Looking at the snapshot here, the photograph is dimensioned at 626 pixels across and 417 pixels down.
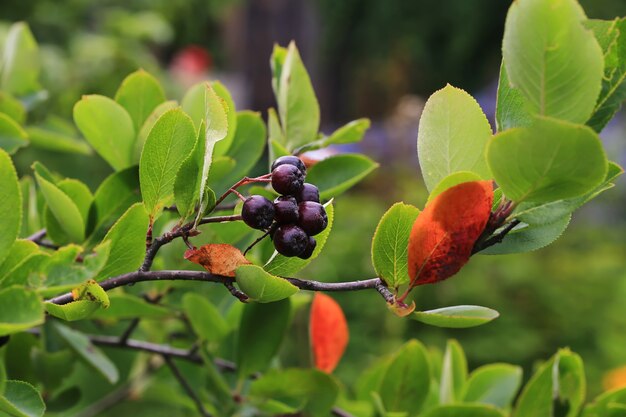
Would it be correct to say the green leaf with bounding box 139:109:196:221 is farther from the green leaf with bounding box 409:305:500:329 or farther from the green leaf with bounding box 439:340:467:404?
the green leaf with bounding box 439:340:467:404

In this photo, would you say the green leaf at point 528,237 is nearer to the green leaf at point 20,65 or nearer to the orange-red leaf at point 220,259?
the orange-red leaf at point 220,259

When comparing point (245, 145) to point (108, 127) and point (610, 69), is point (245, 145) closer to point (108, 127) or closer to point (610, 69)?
point (108, 127)

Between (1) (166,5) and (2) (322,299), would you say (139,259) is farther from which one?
(1) (166,5)

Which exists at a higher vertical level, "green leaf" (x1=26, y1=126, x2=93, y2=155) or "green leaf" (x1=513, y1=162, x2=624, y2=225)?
"green leaf" (x1=513, y1=162, x2=624, y2=225)

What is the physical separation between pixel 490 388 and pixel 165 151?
0.36 metres

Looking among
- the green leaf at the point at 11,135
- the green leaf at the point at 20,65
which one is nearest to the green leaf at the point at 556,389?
the green leaf at the point at 11,135

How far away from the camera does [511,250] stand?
1.22 feet

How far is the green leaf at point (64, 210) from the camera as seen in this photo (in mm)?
442

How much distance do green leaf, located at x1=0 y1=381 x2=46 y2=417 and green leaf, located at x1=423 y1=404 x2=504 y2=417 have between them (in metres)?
0.25

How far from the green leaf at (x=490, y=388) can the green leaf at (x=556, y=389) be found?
3.6 inches

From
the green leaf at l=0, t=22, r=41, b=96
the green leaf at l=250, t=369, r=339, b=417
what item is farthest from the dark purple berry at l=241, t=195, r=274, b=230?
the green leaf at l=0, t=22, r=41, b=96

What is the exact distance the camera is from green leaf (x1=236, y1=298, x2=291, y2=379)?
530 millimetres

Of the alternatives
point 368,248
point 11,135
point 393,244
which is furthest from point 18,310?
point 368,248

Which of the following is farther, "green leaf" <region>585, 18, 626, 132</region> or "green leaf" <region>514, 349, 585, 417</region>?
"green leaf" <region>514, 349, 585, 417</region>
